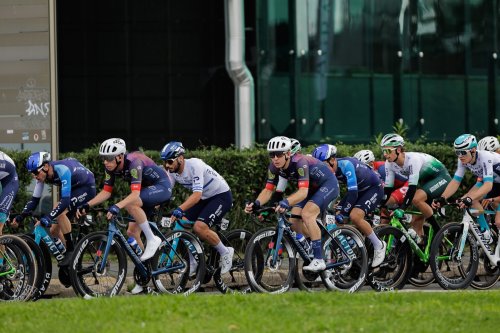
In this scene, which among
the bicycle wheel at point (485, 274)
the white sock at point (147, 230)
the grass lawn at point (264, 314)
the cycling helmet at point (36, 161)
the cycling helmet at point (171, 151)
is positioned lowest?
the bicycle wheel at point (485, 274)

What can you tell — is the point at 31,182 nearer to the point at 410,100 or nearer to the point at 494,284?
the point at 494,284

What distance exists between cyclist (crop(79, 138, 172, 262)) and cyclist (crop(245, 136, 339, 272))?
1180 millimetres

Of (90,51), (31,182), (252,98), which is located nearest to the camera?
(31,182)

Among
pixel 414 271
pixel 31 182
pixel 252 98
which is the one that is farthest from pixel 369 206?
pixel 252 98

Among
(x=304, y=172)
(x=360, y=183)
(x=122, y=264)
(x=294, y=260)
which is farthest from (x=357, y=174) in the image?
(x=122, y=264)

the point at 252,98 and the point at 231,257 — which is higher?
the point at 252,98

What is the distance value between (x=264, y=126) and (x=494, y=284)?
11660 mm

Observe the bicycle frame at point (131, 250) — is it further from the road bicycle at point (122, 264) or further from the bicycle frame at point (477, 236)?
the bicycle frame at point (477, 236)

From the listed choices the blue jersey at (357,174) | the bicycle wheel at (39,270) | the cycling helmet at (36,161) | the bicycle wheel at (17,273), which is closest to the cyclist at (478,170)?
the blue jersey at (357,174)

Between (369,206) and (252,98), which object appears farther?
(252,98)

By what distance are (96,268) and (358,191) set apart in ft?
12.4

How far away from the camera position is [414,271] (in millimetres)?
17281

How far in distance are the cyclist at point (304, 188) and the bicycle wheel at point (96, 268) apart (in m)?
1.63

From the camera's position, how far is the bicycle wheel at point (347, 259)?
1612 centimetres
